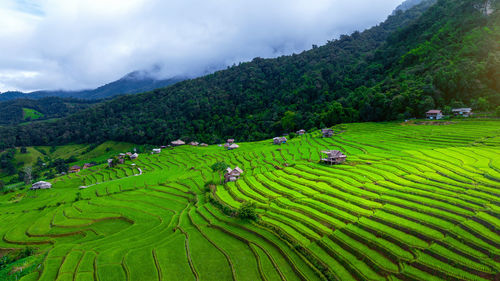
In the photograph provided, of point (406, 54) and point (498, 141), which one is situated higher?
point (406, 54)

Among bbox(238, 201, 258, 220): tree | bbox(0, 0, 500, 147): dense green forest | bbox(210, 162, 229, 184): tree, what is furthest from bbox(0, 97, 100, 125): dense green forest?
bbox(238, 201, 258, 220): tree

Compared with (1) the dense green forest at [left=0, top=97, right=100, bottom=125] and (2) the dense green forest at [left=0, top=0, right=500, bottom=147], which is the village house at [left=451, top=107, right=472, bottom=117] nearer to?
(2) the dense green forest at [left=0, top=0, right=500, bottom=147]

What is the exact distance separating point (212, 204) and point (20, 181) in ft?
292

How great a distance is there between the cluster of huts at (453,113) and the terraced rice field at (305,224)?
7837mm

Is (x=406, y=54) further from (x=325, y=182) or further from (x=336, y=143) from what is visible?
(x=325, y=182)

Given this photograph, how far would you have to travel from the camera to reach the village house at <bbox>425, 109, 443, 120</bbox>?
51.9m

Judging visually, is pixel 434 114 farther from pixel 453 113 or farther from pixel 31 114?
pixel 31 114

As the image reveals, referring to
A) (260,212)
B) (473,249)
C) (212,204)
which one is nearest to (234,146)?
(212,204)

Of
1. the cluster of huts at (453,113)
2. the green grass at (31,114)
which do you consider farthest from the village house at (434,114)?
the green grass at (31,114)

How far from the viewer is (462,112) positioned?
49781mm

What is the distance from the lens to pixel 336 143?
5184cm

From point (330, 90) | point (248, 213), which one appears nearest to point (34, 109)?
point (330, 90)

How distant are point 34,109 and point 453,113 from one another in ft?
760

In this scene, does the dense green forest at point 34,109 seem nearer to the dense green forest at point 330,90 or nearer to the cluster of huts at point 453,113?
the dense green forest at point 330,90
